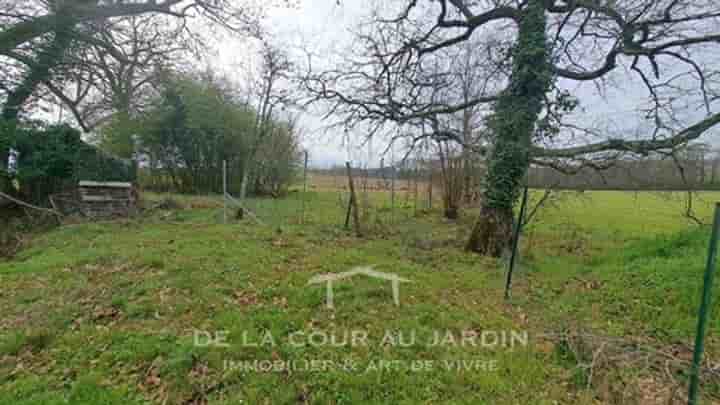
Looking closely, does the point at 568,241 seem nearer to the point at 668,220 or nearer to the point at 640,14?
the point at 640,14

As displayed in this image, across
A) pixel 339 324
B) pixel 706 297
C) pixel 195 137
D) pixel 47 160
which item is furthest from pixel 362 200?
pixel 195 137

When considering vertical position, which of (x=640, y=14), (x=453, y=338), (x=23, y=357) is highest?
(x=640, y=14)

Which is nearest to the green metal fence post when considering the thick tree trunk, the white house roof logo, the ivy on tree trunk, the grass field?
the grass field

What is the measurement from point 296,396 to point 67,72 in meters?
10.6

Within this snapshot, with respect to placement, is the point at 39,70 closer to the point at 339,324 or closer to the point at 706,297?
the point at 339,324

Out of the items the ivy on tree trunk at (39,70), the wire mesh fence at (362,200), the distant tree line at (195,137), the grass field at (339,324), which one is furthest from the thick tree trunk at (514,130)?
the ivy on tree trunk at (39,70)

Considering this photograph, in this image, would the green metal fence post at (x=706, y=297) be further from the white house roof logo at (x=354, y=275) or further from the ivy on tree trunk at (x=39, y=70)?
the ivy on tree trunk at (x=39, y=70)

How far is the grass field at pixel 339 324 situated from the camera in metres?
1.95

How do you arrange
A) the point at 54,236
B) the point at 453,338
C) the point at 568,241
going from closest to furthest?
the point at 453,338
the point at 54,236
the point at 568,241

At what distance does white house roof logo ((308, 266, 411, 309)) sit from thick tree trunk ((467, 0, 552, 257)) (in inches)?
97.3

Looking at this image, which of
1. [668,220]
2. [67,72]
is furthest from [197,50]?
[668,220]

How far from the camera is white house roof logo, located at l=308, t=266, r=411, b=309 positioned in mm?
3127

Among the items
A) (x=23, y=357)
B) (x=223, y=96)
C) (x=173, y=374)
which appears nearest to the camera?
(x=173, y=374)

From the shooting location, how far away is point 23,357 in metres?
2.33
